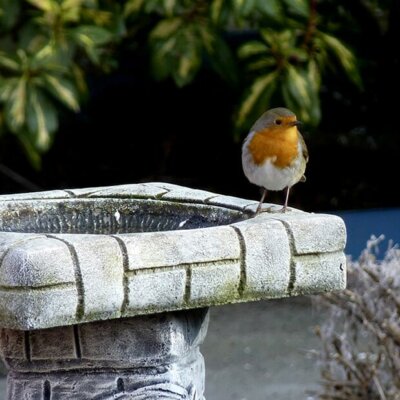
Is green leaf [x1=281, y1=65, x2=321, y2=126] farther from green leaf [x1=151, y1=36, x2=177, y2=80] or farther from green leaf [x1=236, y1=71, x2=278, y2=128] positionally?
green leaf [x1=151, y1=36, x2=177, y2=80]

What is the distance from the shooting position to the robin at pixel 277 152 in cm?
332

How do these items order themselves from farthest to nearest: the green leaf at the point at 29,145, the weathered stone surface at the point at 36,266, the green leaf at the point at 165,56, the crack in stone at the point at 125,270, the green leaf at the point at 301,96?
the green leaf at the point at 301,96 → the green leaf at the point at 165,56 → the green leaf at the point at 29,145 → the crack in stone at the point at 125,270 → the weathered stone surface at the point at 36,266

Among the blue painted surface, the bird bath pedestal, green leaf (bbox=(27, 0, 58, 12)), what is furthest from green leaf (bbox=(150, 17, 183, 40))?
the bird bath pedestal

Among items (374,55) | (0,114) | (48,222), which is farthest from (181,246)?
(374,55)

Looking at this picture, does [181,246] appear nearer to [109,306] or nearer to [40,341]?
[109,306]

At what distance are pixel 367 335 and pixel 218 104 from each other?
284 cm

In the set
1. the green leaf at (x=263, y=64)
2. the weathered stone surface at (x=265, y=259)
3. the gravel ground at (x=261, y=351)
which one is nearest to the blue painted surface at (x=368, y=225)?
the gravel ground at (x=261, y=351)

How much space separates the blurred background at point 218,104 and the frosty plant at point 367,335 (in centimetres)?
112

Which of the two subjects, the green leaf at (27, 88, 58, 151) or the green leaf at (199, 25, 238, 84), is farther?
the green leaf at (199, 25, 238, 84)

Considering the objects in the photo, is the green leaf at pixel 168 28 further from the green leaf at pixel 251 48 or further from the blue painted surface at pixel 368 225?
the blue painted surface at pixel 368 225

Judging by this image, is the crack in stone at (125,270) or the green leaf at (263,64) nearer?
the crack in stone at (125,270)

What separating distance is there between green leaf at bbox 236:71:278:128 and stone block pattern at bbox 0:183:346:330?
8.06ft

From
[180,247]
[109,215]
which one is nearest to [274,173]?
[109,215]

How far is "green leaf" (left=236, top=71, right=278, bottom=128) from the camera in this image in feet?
17.1
